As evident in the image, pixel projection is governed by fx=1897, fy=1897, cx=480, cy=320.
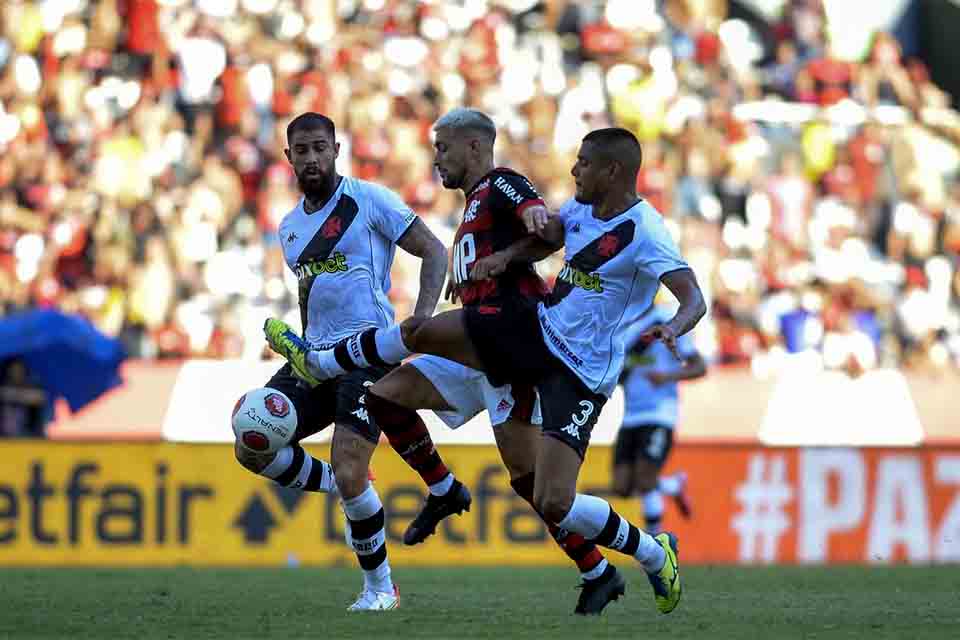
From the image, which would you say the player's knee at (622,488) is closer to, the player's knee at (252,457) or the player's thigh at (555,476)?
the player's knee at (252,457)

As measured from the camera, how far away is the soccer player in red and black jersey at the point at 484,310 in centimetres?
856

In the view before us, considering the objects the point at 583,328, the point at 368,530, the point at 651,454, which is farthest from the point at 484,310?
the point at 651,454

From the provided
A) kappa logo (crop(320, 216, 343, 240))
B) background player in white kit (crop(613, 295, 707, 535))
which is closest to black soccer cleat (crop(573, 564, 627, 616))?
kappa logo (crop(320, 216, 343, 240))

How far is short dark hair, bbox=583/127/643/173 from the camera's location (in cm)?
833

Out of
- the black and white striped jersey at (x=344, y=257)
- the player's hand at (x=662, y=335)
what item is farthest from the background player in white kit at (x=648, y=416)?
the player's hand at (x=662, y=335)

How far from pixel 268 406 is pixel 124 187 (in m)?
10.3

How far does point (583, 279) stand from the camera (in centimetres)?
838

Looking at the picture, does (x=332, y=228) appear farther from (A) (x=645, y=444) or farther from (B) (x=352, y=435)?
(A) (x=645, y=444)

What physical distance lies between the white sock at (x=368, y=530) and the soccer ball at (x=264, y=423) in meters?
0.44

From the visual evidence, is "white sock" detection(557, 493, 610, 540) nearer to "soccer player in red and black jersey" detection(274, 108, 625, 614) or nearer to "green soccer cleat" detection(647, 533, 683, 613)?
"soccer player in red and black jersey" detection(274, 108, 625, 614)

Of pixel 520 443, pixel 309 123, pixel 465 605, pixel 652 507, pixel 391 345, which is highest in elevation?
pixel 309 123

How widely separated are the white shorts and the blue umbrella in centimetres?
779

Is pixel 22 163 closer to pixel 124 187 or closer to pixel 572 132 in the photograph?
pixel 124 187

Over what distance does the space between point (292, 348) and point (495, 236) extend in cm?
112
